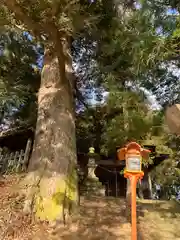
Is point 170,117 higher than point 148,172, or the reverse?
point 148,172

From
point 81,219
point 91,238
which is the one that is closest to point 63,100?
point 81,219

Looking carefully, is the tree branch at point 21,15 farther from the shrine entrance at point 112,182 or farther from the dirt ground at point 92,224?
the shrine entrance at point 112,182

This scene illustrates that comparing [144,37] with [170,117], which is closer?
[170,117]

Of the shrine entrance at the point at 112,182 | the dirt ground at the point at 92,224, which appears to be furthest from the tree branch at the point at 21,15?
the shrine entrance at the point at 112,182

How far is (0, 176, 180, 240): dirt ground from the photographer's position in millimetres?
4203

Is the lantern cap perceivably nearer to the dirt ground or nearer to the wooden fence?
the dirt ground

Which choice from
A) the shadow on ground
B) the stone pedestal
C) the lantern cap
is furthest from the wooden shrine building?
the lantern cap

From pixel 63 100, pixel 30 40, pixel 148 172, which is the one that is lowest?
pixel 148 172

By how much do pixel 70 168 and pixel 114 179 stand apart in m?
6.78

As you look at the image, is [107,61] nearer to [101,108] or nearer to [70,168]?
Answer: [101,108]

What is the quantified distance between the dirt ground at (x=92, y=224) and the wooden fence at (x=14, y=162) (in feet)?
3.48

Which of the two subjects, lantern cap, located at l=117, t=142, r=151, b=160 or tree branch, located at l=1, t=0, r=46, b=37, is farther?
tree branch, located at l=1, t=0, r=46, b=37

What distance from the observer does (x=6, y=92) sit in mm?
6289

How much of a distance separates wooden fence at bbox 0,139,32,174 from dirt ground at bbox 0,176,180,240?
106 cm
